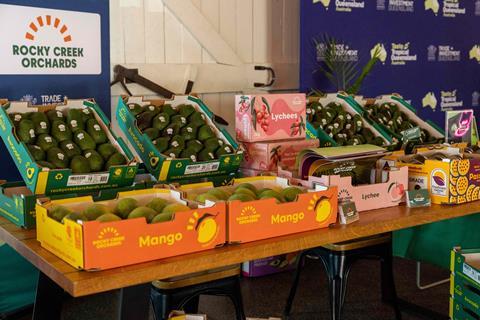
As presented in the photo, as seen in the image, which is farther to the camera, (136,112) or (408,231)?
(408,231)

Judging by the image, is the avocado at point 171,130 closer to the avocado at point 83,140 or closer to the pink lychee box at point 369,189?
the avocado at point 83,140

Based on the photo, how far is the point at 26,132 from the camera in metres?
2.35

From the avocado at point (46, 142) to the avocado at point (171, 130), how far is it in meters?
0.51

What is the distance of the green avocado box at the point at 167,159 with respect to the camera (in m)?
2.54

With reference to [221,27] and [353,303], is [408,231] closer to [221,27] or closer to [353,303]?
[353,303]

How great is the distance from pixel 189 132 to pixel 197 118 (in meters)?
0.13

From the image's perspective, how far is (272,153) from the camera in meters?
2.82

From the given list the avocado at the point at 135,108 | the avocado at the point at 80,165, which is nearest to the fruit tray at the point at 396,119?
the avocado at the point at 135,108

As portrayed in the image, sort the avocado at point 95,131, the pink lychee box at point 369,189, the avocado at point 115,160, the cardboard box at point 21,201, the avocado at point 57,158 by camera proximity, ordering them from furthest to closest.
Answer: the avocado at point 95,131 → the avocado at point 115,160 → the avocado at point 57,158 → the pink lychee box at point 369,189 → the cardboard box at point 21,201

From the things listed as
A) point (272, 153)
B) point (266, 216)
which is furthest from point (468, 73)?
point (266, 216)

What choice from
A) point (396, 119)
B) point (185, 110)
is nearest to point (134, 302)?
point (185, 110)

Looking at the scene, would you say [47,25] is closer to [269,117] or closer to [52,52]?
[52,52]

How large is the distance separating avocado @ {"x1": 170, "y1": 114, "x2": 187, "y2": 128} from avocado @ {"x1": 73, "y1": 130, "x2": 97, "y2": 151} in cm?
44

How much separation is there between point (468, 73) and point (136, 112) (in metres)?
4.04
